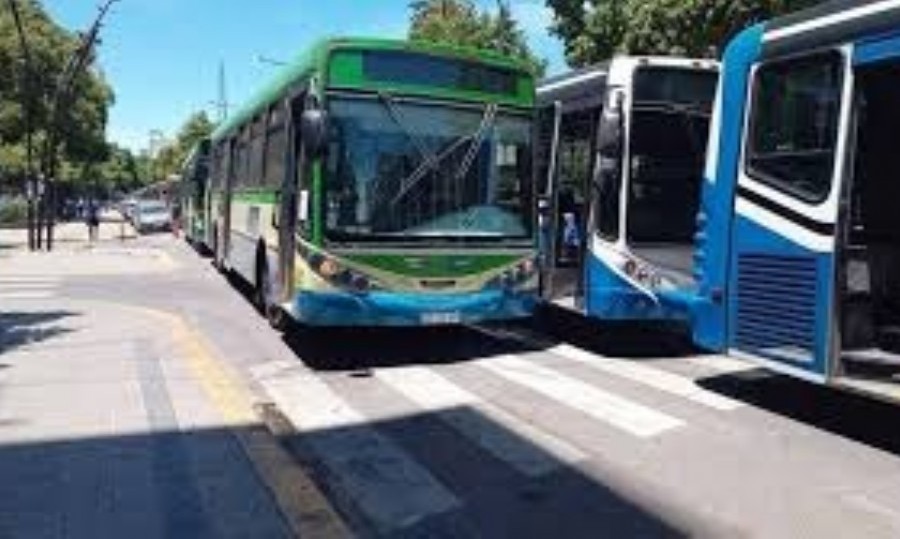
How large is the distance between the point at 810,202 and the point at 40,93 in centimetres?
→ 6101

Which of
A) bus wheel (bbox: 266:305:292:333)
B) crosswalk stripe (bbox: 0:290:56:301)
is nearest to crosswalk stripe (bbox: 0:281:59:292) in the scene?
crosswalk stripe (bbox: 0:290:56:301)

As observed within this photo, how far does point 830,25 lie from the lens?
10109mm

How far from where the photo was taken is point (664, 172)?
583 inches

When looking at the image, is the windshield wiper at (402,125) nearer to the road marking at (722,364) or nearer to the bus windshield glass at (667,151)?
the bus windshield glass at (667,151)

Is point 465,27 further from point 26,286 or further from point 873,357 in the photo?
point 873,357

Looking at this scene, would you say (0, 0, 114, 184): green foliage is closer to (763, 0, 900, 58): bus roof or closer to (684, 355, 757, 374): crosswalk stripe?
(684, 355, 757, 374): crosswalk stripe

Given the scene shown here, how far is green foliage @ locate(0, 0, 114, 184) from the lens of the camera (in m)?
65.8

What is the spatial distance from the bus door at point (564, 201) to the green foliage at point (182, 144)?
97.8 m

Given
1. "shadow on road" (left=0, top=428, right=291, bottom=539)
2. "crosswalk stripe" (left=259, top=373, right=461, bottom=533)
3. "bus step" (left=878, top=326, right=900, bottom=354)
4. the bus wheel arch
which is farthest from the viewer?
the bus wheel arch

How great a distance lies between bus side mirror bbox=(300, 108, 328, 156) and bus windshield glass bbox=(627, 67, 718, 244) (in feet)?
10.0

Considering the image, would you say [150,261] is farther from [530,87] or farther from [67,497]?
[67,497]

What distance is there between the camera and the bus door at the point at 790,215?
1007 centimetres

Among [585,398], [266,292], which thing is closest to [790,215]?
[585,398]

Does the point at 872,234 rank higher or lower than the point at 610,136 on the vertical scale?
lower
